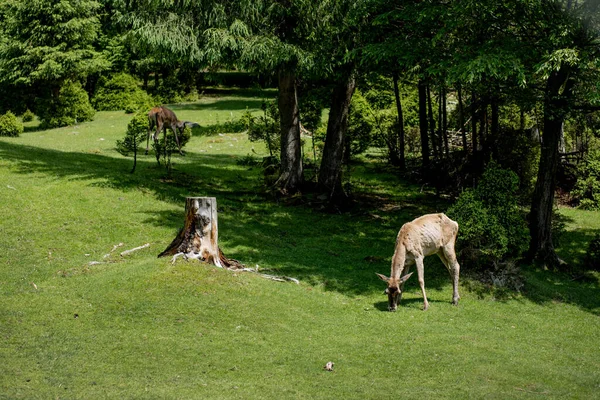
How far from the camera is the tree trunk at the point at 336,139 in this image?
24781mm

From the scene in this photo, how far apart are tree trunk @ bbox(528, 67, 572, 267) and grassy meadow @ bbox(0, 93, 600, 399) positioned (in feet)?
2.92

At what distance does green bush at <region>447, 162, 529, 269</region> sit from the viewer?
54.4ft

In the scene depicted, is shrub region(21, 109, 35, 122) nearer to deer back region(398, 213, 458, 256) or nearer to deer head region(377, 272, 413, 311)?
deer back region(398, 213, 458, 256)

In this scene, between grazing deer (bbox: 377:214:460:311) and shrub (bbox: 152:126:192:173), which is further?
shrub (bbox: 152:126:192:173)

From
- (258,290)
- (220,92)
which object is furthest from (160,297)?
(220,92)

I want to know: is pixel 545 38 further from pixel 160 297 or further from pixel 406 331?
pixel 160 297

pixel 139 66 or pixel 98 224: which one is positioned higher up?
pixel 139 66

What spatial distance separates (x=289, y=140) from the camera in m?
25.9

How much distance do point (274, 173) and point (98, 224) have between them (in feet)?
34.1

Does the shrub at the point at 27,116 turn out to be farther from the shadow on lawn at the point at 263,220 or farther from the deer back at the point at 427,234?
the deer back at the point at 427,234

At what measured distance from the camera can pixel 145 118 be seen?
32.5 metres

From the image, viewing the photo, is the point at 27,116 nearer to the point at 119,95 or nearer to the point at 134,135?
the point at 119,95

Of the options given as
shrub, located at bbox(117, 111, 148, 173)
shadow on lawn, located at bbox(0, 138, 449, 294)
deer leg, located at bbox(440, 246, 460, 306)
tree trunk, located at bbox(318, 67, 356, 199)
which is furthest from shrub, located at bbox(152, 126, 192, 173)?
deer leg, located at bbox(440, 246, 460, 306)

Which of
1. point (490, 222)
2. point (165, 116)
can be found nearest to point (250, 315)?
point (490, 222)
